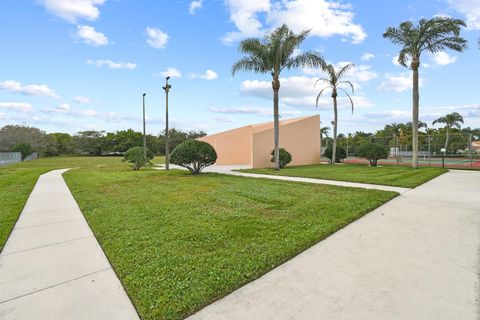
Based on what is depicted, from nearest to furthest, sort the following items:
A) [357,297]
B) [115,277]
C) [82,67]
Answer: [357,297] → [115,277] → [82,67]

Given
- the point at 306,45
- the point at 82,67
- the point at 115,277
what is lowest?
the point at 115,277

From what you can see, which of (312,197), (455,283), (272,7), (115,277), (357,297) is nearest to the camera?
(357,297)

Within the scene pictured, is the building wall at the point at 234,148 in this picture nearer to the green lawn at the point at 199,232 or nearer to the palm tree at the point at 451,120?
the green lawn at the point at 199,232

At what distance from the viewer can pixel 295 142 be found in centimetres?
2009

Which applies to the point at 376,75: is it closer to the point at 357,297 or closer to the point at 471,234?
the point at 471,234

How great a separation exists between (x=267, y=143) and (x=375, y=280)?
53.9 feet

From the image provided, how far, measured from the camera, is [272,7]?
11.6 meters

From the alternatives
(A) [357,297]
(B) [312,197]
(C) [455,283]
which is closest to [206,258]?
(A) [357,297]

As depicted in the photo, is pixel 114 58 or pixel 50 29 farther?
pixel 114 58

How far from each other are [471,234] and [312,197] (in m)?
3.28

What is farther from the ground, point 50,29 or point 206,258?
point 50,29

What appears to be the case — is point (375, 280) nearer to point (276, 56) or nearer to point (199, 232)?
point (199, 232)

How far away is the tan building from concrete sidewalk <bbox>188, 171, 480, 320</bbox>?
14247 millimetres

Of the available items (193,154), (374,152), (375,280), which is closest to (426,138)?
(374,152)
